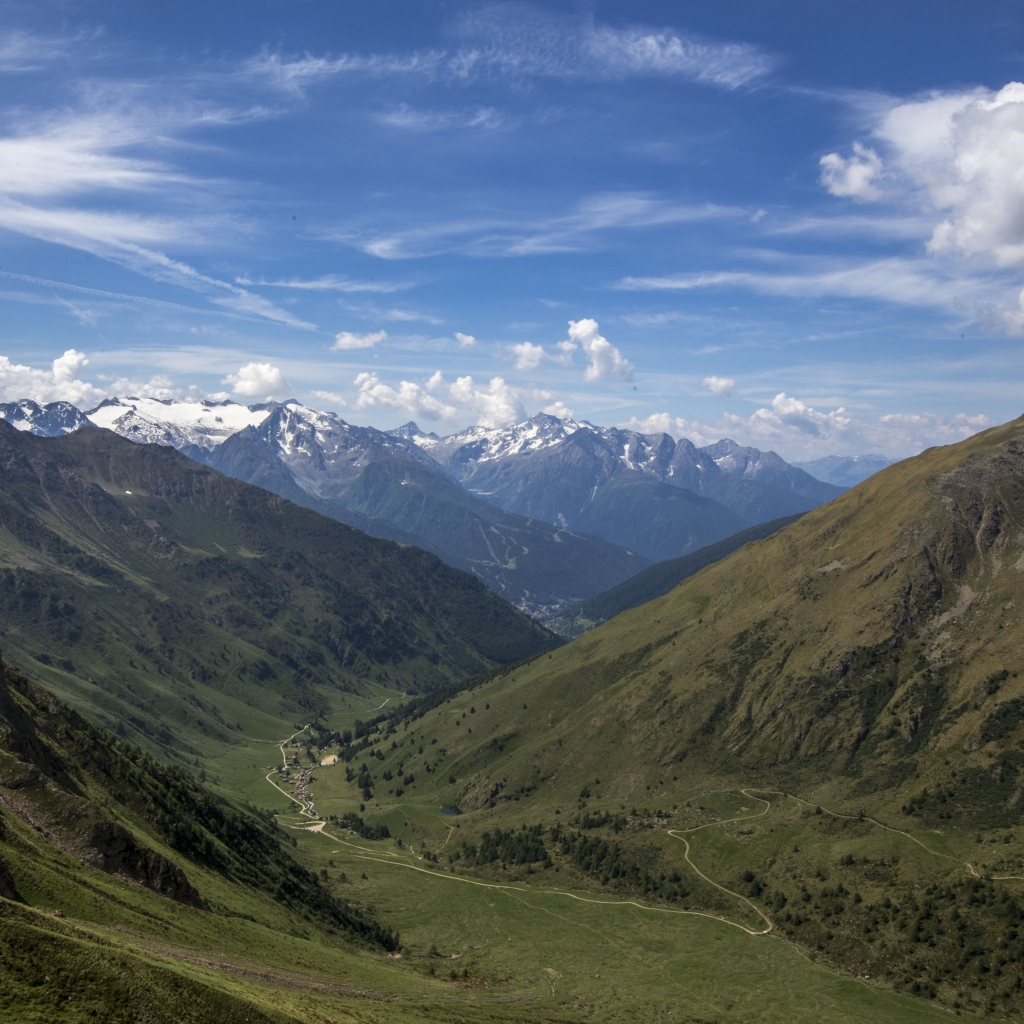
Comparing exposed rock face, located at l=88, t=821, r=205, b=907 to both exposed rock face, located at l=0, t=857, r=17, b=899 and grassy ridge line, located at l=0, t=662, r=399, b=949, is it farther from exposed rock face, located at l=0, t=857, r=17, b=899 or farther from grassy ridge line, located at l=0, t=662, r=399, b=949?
exposed rock face, located at l=0, t=857, r=17, b=899

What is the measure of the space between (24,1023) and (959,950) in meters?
167

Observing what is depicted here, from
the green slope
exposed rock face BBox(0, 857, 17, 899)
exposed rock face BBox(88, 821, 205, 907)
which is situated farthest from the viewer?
exposed rock face BBox(88, 821, 205, 907)

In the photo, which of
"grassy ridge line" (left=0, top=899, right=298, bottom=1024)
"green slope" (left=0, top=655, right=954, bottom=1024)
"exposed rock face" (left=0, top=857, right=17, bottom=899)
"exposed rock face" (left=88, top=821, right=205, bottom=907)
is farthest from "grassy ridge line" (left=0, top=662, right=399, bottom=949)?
"grassy ridge line" (left=0, top=899, right=298, bottom=1024)

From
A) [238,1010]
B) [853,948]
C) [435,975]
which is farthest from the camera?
[853,948]

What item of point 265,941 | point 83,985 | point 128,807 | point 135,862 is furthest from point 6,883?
point 128,807

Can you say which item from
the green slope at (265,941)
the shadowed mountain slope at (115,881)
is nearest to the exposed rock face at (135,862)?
the shadowed mountain slope at (115,881)

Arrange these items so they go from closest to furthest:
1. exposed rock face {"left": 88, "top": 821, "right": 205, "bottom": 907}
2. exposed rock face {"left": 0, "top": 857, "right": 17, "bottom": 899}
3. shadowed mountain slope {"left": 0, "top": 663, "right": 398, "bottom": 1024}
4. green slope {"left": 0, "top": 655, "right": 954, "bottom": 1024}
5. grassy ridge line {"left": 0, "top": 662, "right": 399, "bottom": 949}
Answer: shadowed mountain slope {"left": 0, "top": 663, "right": 398, "bottom": 1024}
green slope {"left": 0, "top": 655, "right": 954, "bottom": 1024}
exposed rock face {"left": 0, "top": 857, "right": 17, "bottom": 899}
exposed rock face {"left": 88, "top": 821, "right": 205, "bottom": 907}
grassy ridge line {"left": 0, "top": 662, "right": 399, "bottom": 949}

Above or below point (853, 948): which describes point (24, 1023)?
above

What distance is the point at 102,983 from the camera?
171ft

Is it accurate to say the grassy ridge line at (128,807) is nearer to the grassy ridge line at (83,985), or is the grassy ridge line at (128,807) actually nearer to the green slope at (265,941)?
the green slope at (265,941)

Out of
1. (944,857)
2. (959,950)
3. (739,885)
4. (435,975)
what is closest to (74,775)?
(435,975)

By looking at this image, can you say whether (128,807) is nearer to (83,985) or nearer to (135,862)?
(135,862)

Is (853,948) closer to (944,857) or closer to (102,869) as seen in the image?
(944,857)

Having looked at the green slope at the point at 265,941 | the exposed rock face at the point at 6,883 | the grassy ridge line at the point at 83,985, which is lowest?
the green slope at the point at 265,941
